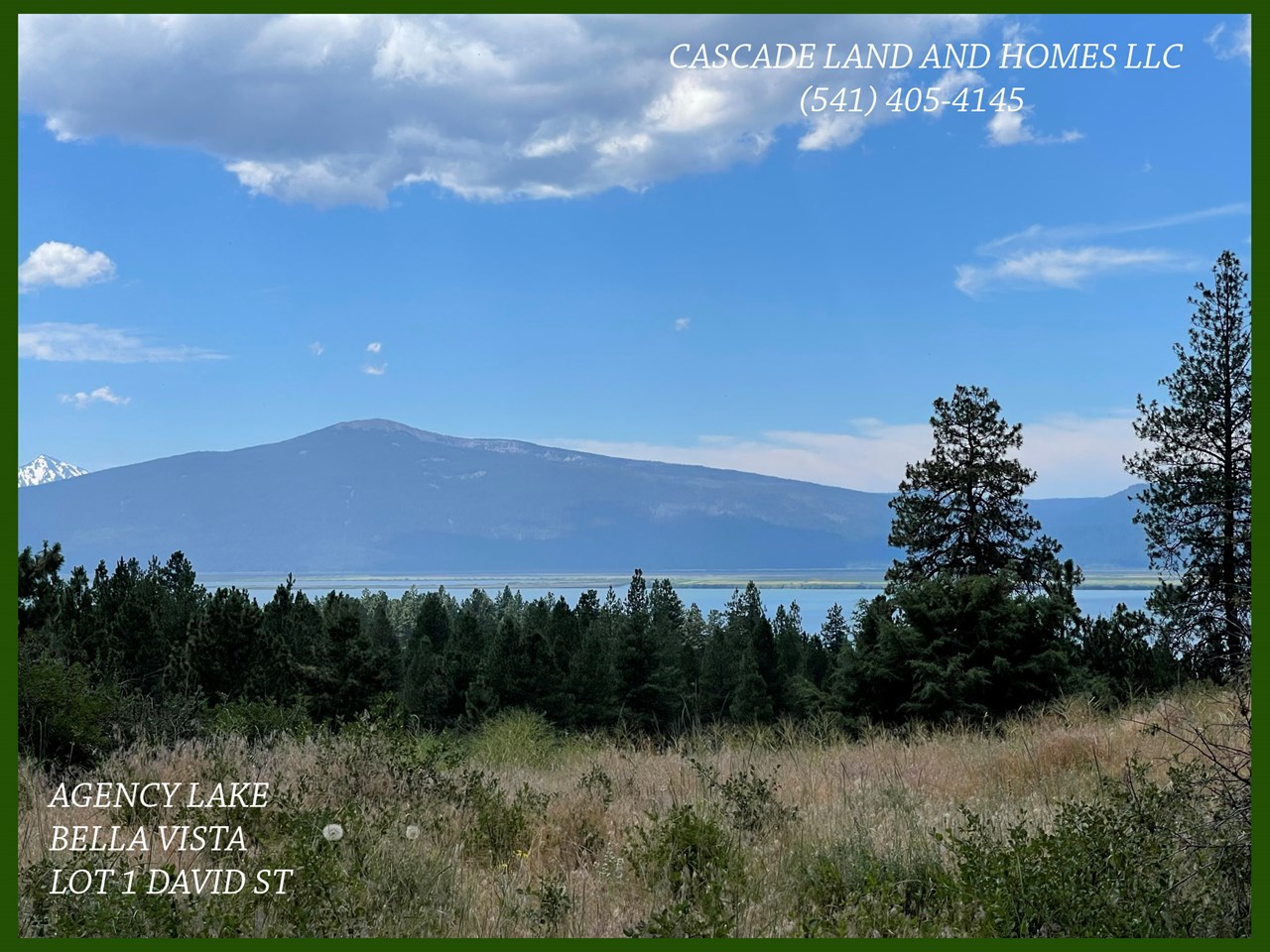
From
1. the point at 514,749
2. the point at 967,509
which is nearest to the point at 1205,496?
the point at 967,509

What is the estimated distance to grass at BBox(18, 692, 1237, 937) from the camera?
15.7ft

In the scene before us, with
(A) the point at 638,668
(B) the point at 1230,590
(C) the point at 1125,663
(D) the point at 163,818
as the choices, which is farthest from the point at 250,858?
(A) the point at 638,668

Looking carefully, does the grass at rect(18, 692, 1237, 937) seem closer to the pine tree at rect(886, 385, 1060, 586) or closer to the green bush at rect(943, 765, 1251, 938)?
the green bush at rect(943, 765, 1251, 938)

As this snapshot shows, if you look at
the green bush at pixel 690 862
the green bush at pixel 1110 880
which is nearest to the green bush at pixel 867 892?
the green bush at pixel 1110 880

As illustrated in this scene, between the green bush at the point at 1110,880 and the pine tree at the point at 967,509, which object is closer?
the green bush at the point at 1110,880

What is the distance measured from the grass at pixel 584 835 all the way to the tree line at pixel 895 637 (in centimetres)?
123

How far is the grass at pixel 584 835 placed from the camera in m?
4.79

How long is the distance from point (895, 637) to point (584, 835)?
1245cm

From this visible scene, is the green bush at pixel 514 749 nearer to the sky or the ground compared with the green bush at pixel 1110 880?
nearer to the ground

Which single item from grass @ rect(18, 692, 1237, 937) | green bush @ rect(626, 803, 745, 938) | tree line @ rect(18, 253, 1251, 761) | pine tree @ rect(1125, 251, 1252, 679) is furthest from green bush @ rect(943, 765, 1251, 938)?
pine tree @ rect(1125, 251, 1252, 679)

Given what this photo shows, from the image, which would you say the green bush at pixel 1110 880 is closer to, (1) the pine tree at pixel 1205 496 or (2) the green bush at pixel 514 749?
(2) the green bush at pixel 514 749

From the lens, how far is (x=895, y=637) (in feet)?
60.4

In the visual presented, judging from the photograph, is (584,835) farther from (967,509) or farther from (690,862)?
(967,509)

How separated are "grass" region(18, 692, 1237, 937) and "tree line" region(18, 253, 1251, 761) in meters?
1.23
